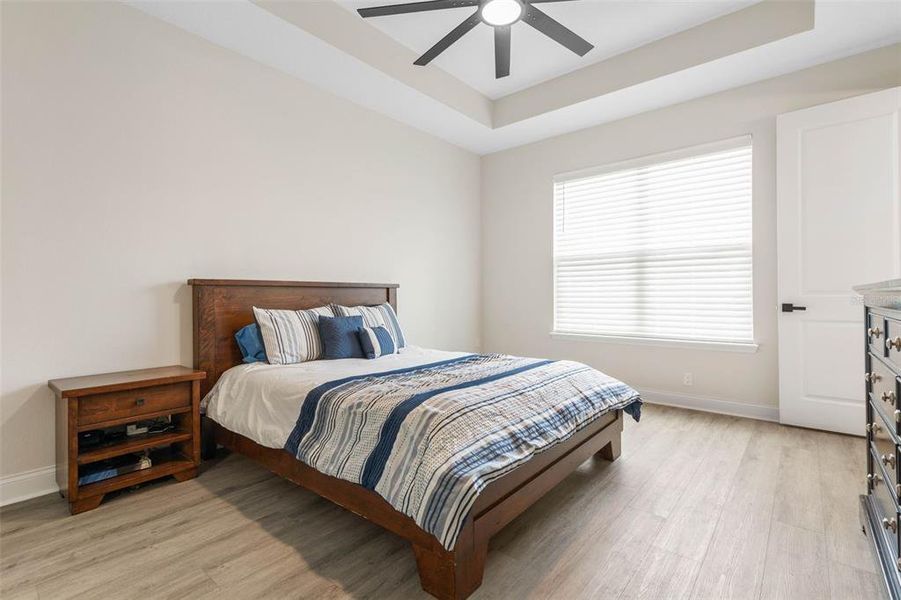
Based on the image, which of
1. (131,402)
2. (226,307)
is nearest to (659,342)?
(226,307)

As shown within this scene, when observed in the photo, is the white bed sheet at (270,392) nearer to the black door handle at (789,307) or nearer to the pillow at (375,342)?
the pillow at (375,342)

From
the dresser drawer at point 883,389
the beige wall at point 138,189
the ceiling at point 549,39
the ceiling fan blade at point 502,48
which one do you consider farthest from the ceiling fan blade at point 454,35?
the dresser drawer at point 883,389

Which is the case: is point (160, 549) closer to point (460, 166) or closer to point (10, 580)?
point (10, 580)

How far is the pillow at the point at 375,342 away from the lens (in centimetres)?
311

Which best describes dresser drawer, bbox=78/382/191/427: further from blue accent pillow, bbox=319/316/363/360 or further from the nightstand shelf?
blue accent pillow, bbox=319/316/363/360

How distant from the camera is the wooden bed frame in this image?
149cm

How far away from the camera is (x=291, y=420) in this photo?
214 centimetres

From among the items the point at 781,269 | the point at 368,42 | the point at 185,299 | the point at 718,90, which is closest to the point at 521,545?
the point at 185,299

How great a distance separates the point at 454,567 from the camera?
4.70 ft

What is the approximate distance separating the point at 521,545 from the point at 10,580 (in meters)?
1.94

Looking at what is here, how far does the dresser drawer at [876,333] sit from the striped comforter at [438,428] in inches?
44.6

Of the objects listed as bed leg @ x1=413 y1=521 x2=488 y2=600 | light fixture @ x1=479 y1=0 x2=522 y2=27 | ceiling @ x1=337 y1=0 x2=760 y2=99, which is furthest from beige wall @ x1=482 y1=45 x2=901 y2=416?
bed leg @ x1=413 y1=521 x2=488 y2=600

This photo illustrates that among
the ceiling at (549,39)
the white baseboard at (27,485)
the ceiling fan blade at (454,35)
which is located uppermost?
the ceiling at (549,39)

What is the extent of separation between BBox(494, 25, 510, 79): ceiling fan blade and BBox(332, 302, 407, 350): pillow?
2.01m
